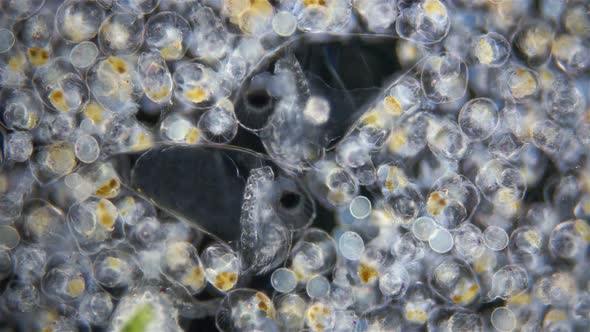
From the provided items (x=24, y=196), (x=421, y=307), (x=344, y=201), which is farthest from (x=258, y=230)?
(x=24, y=196)

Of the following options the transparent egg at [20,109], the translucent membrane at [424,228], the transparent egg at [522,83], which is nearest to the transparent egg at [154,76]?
the transparent egg at [20,109]

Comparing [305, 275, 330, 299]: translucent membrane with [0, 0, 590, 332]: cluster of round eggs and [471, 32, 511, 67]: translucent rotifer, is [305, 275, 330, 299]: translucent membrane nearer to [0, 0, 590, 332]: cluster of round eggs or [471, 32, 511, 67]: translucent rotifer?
[0, 0, 590, 332]: cluster of round eggs

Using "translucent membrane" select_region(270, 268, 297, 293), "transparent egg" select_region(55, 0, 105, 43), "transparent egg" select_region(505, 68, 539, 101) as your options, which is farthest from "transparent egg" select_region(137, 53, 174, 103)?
"transparent egg" select_region(505, 68, 539, 101)

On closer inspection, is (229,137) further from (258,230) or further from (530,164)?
(530,164)

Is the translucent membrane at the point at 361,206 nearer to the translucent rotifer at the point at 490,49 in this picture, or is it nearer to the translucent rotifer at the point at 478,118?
the translucent rotifer at the point at 478,118

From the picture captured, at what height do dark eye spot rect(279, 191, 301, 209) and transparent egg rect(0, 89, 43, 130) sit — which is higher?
transparent egg rect(0, 89, 43, 130)

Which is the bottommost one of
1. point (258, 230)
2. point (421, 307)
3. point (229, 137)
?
point (421, 307)

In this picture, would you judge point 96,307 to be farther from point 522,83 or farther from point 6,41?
point 522,83
